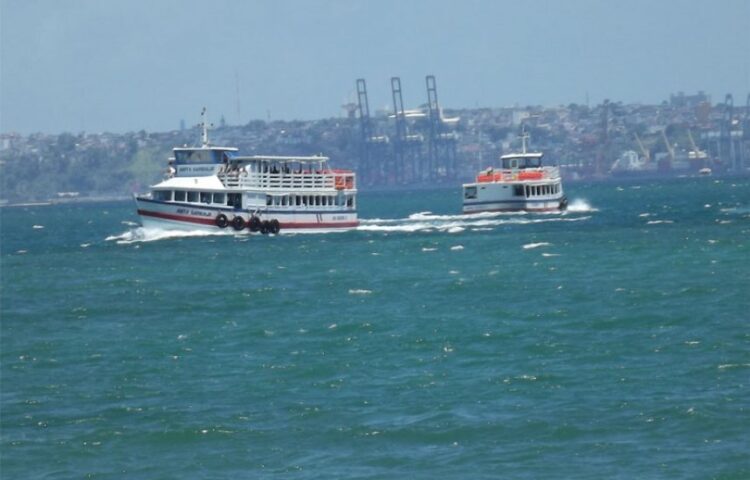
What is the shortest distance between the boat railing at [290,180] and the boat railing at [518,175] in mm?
16209

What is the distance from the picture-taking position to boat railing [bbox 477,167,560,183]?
385 feet

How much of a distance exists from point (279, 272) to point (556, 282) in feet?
49.3

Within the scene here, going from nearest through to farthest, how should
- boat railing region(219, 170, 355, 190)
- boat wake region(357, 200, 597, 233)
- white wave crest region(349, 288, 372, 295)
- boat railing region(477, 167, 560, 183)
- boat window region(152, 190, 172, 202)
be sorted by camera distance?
white wave crest region(349, 288, 372, 295), boat window region(152, 190, 172, 202), boat railing region(219, 170, 355, 190), boat wake region(357, 200, 597, 233), boat railing region(477, 167, 560, 183)

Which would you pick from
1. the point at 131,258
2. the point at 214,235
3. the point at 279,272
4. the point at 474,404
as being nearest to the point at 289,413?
the point at 474,404

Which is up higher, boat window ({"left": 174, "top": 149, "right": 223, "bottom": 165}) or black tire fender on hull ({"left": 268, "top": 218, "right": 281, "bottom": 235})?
boat window ({"left": 174, "top": 149, "right": 223, "bottom": 165})

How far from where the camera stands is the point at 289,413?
35.6m

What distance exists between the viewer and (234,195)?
9731 centimetres

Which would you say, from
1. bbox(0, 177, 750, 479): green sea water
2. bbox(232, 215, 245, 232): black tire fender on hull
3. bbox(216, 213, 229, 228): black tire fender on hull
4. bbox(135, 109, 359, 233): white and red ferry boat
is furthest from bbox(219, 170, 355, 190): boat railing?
bbox(0, 177, 750, 479): green sea water

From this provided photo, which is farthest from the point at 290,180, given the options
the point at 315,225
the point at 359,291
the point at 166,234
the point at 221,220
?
the point at 359,291

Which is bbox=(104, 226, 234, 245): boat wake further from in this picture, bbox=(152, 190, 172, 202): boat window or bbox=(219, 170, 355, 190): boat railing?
bbox=(219, 170, 355, 190): boat railing

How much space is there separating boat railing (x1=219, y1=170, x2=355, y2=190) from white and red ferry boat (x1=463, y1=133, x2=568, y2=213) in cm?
1525

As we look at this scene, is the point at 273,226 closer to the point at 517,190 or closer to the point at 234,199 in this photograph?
the point at 234,199

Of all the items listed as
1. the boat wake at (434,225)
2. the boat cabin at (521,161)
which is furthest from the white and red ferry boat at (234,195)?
the boat cabin at (521,161)

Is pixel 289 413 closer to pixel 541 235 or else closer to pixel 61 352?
pixel 61 352
